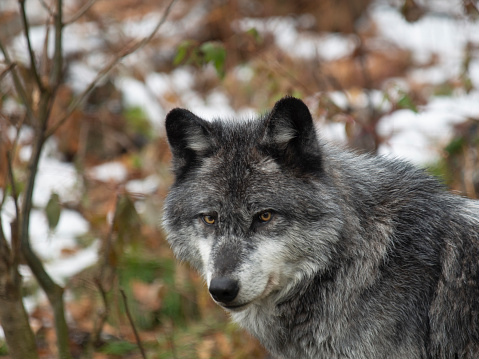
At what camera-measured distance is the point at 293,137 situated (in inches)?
144

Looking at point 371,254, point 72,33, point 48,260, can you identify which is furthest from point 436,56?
point 371,254

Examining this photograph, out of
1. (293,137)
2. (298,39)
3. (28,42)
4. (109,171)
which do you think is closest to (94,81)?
(28,42)

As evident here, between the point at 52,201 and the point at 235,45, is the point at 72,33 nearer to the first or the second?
the point at 235,45

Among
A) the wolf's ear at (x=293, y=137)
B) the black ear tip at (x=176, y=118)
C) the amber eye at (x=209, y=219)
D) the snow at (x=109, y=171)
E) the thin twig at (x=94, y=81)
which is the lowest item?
the amber eye at (x=209, y=219)

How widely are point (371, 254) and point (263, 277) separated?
0.75 m

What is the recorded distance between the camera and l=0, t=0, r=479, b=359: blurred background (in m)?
5.21

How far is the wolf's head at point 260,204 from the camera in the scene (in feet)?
11.4

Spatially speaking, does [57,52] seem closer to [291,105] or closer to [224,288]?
[291,105]

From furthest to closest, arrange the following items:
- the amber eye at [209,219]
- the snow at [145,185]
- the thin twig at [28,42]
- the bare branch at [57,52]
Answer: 1. the snow at [145,185]
2. the bare branch at [57,52]
3. the thin twig at [28,42]
4. the amber eye at [209,219]

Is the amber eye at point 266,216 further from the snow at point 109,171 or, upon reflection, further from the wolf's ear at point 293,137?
the snow at point 109,171

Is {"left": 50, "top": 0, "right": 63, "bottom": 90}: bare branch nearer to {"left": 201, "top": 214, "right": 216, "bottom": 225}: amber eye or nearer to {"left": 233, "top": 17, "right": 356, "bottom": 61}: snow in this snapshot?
{"left": 201, "top": 214, "right": 216, "bottom": 225}: amber eye

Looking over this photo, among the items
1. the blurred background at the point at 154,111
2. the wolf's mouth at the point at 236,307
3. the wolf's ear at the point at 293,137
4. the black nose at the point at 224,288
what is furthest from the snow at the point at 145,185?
the black nose at the point at 224,288

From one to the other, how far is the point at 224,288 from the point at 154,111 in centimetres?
791

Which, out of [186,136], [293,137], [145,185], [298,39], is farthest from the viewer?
[298,39]
